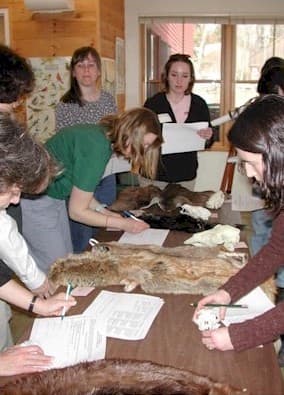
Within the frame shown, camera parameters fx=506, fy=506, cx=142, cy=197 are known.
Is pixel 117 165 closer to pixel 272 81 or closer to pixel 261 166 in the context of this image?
pixel 272 81

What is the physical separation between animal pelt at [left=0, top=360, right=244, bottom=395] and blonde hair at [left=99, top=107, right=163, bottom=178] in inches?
40.5

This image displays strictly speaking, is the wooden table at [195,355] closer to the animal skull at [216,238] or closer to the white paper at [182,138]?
the animal skull at [216,238]

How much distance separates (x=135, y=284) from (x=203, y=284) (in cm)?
21

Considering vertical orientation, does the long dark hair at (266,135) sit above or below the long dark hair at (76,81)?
Answer: below

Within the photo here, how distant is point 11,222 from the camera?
61.1 inches

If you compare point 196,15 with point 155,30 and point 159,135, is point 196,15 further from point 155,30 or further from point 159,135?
point 159,135

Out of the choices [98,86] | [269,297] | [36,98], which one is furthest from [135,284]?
[36,98]

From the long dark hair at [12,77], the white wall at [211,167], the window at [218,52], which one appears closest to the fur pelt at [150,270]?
the long dark hair at [12,77]

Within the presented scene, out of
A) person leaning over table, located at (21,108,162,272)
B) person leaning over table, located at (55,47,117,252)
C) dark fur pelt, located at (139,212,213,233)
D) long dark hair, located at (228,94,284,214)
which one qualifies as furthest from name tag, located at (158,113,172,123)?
long dark hair, located at (228,94,284,214)

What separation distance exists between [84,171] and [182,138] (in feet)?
3.63

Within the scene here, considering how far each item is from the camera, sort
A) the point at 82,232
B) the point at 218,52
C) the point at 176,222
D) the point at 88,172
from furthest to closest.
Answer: the point at 218,52 → the point at 82,232 → the point at 176,222 → the point at 88,172

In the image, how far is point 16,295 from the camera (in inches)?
58.0

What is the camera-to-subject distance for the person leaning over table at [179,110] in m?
3.04

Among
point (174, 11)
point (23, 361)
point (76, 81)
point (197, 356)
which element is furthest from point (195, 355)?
point (174, 11)
